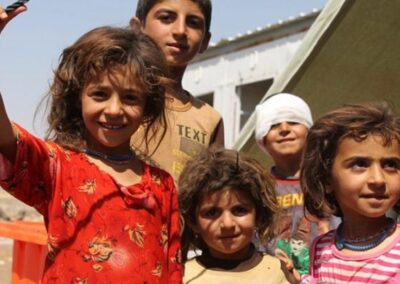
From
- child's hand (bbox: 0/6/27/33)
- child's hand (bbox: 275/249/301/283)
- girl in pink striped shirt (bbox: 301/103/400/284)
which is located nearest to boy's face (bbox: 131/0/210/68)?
girl in pink striped shirt (bbox: 301/103/400/284)

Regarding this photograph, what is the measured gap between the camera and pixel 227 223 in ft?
8.00

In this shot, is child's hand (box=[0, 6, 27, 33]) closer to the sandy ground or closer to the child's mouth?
the child's mouth

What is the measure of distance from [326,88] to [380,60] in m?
0.35

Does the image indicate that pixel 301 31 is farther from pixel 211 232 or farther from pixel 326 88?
pixel 211 232

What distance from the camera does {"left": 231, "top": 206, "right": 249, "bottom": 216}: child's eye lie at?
2.49m

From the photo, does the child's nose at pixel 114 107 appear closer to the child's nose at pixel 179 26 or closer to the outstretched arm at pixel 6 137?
the outstretched arm at pixel 6 137

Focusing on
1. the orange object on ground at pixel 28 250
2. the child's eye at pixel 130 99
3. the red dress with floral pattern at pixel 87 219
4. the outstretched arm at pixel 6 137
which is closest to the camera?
the outstretched arm at pixel 6 137

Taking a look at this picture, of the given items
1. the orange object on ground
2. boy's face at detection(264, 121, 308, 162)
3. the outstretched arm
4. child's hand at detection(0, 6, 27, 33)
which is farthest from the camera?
the orange object on ground

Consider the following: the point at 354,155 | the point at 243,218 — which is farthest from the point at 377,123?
the point at 243,218

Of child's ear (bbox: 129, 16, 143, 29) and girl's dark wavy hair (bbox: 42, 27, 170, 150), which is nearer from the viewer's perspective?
girl's dark wavy hair (bbox: 42, 27, 170, 150)

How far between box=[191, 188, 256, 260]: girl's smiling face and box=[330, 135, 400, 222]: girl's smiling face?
14.8 inches

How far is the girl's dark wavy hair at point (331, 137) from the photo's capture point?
219 cm

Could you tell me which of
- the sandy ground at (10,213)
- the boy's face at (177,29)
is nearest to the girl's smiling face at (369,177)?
the boy's face at (177,29)

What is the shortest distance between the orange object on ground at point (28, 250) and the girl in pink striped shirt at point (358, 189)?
155cm
